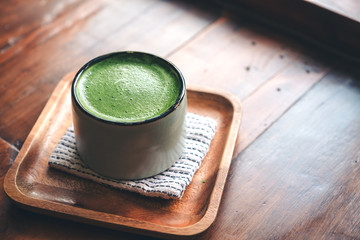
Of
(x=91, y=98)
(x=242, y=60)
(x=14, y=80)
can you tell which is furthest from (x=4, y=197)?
(x=242, y=60)

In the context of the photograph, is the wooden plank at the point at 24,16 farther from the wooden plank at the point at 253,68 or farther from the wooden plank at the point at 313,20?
the wooden plank at the point at 313,20

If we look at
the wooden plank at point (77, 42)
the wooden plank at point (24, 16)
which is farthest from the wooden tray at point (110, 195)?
the wooden plank at point (24, 16)

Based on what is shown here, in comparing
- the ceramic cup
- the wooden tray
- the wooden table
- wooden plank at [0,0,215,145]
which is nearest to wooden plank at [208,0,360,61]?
the wooden table

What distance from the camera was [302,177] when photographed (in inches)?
34.2

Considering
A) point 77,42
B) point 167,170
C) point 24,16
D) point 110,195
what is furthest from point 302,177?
point 24,16

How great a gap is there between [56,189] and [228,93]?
439 mm

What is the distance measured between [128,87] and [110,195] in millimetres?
210

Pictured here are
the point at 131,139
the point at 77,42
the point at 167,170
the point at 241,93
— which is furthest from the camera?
the point at 77,42

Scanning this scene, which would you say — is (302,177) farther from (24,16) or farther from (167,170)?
(24,16)

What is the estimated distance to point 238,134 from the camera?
96 centimetres

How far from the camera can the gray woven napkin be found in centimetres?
80

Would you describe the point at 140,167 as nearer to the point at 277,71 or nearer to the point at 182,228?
the point at 182,228

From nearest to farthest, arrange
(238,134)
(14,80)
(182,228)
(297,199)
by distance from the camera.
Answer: (182,228), (297,199), (238,134), (14,80)

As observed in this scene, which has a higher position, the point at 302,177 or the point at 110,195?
the point at 110,195
